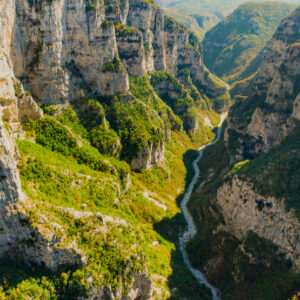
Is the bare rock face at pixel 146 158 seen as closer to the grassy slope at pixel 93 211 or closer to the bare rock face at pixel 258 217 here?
the grassy slope at pixel 93 211

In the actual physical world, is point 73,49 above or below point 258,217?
above

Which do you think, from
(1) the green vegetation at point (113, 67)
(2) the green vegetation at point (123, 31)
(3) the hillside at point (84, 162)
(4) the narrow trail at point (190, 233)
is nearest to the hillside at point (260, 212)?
(4) the narrow trail at point (190, 233)

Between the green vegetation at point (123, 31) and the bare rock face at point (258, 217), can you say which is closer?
the bare rock face at point (258, 217)

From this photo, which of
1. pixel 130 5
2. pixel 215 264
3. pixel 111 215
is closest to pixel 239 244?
pixel 215 264

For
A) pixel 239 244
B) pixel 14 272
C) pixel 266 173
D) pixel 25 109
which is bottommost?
pixel 239 244

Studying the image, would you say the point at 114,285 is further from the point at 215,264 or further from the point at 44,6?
the point at 44,6

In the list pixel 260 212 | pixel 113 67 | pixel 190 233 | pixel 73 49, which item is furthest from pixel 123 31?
pixel 260 212

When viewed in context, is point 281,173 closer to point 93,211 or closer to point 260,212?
point 260,212
